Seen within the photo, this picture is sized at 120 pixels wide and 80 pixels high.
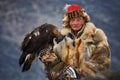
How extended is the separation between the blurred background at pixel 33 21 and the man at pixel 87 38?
5 centimetres

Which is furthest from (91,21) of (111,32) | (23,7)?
(23,7)

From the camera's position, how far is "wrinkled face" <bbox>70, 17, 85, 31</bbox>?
254 cm

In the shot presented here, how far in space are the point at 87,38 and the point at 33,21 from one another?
0.63m

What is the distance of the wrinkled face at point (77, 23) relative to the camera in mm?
2538

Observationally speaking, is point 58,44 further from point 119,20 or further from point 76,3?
point 119,20

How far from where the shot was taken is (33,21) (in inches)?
107

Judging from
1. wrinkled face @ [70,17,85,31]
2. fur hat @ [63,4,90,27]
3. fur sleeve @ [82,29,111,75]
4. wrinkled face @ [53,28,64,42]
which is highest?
fur hat @ [63,4,90,27]

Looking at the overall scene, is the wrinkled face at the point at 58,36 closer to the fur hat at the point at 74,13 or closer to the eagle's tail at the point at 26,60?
the fur hat at the point at 74,13

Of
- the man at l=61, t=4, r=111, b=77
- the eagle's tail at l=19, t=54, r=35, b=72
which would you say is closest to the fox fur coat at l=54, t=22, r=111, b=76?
the man at l=61, t=4, r=111, b=77

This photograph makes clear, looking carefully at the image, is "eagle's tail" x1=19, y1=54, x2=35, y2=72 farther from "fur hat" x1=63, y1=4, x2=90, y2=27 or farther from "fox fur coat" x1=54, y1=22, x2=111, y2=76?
"fur hat" x1=63, y1=4, x2=90, y2=27

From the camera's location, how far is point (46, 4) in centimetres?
273

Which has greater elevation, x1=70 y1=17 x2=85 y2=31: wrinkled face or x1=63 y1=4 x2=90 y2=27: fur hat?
x1=63 y1=4 x2=90 y2=27: fur hat

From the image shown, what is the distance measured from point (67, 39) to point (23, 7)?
0.65 meters

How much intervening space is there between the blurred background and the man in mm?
53
